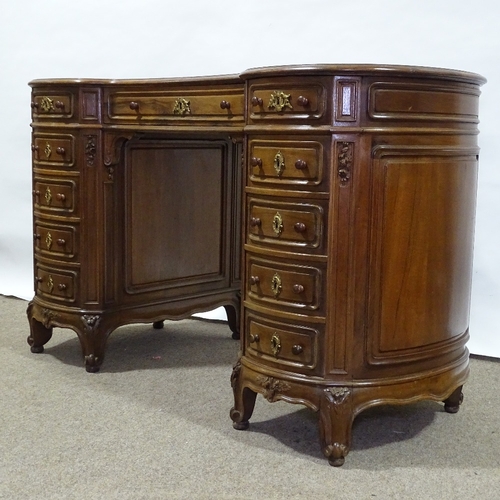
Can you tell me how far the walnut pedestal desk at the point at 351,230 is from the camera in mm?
2287

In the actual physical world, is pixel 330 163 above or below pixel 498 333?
above

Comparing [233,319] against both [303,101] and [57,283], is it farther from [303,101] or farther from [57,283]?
[303,101]

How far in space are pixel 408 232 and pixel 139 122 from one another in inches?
44.9

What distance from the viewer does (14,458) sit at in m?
2.37

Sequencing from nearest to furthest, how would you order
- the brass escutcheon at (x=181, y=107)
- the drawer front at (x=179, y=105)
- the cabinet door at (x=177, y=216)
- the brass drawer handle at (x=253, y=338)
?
the brass drawer handle at (x=253, y=338)
the drawer front at (x=179, y=105)
the brass escutcheon at (x=181, y=107)
the cabinet door at (x=177, y=216)

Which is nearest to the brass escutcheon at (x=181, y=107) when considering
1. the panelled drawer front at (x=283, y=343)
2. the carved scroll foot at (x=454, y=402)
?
the panelled drawer front at (x=283, y=343)

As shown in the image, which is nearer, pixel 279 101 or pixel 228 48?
pixel 279 101

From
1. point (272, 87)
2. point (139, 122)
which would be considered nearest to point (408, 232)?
point (272, 87)

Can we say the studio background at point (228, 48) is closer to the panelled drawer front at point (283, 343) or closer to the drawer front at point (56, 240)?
the drawer front at point (56, 240)

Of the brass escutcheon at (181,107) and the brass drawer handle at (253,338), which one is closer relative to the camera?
the brass drawer handle at (253,338)

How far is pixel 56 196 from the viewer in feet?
10.5

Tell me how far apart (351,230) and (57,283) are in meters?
1.40

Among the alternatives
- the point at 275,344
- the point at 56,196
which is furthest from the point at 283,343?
the point at 56,196

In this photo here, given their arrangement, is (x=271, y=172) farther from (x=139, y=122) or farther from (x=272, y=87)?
(x=139, y=122)
